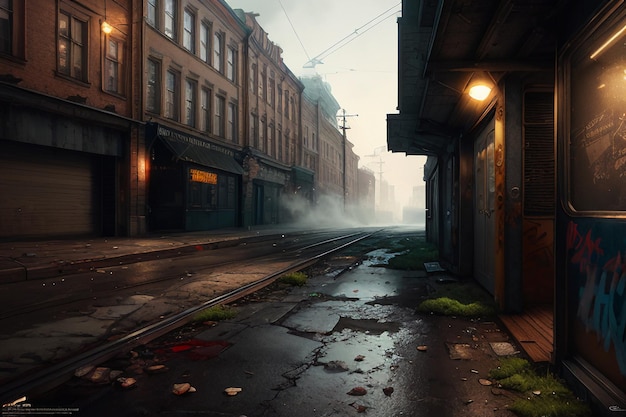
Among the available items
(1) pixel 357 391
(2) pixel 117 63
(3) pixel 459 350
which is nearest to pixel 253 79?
(2) pixel 117 63

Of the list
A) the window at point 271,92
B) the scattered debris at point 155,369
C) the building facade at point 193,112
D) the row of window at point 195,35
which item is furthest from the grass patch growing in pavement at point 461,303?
the window at point 271,92

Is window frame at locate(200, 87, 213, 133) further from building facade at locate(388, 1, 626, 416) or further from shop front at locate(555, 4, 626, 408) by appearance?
shop front at locate(555, 4, 626, 408)

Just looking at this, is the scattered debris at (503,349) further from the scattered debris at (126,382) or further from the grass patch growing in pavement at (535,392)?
the scattered debris at (126,382)

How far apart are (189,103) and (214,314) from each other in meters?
19.0

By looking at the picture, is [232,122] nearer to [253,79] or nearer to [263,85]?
[253,79]

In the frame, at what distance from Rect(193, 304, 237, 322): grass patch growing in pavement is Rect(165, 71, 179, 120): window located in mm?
16632

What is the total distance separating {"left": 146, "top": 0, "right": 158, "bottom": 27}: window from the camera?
18.5 meters

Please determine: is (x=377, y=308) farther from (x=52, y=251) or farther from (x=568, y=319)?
(x=52, y=251)

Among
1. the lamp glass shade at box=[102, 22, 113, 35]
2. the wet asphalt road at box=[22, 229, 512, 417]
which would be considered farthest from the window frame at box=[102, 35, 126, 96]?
the wet asphalt road at box=[22, 229, 512, 417]

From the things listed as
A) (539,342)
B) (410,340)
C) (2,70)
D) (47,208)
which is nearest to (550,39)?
(539,342)

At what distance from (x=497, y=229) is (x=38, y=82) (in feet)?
47.6

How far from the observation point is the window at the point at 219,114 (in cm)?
2450

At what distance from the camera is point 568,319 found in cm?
324

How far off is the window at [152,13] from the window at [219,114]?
20.3 ft
